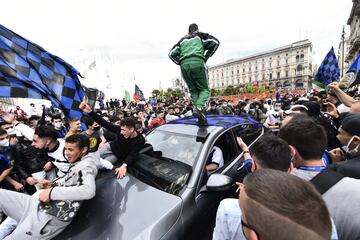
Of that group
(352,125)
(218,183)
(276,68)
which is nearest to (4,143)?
(218,183)

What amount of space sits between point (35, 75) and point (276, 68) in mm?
95895

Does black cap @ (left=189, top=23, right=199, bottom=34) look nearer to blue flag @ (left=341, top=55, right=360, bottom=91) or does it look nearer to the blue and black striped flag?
the blue and black striped flag

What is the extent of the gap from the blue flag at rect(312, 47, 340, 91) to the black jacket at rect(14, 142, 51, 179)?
7.66 metres

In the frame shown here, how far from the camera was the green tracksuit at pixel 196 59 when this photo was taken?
10.1 feet

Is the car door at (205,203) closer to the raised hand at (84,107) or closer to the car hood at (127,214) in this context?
the car hood at (127,214)

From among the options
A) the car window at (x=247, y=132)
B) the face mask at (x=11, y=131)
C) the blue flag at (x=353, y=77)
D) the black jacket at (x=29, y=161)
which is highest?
the blue flag at (x=353, y=77)

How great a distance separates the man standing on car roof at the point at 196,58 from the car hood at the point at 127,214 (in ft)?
4.57

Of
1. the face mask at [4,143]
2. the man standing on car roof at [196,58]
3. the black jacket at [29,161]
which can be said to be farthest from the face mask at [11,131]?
the man standing on car roof at [196,58]

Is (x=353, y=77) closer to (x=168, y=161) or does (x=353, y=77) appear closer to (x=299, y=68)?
(x=168, y=161)

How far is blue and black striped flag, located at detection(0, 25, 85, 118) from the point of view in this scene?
2.89 m

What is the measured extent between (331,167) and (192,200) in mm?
1138

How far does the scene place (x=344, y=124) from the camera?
1.92 meters

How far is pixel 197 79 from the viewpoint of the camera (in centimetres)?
318

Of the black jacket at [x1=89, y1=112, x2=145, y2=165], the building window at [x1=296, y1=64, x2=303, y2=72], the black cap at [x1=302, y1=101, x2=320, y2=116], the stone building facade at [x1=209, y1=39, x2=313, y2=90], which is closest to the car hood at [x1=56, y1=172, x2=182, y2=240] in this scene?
the black jacket at [x1=89, y1=112, x2=145, y2=165]
